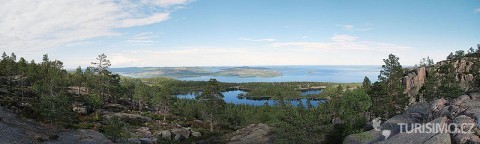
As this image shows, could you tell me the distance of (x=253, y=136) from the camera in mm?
65000

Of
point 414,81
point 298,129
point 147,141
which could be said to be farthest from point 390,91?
point 414,81

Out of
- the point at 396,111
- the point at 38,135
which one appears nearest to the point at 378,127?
the point at 396,111

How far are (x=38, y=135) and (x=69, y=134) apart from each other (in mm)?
8071

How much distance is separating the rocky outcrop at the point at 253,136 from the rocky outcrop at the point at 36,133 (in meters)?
25.7

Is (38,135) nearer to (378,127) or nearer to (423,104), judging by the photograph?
(378,127)

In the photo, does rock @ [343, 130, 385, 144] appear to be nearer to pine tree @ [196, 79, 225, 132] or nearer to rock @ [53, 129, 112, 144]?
pine tree @ [196, 79, 225, 132]

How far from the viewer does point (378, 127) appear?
41938 mm

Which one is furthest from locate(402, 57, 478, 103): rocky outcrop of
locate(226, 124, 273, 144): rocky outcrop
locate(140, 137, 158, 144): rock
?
locate(140, 137, 158, 144): rock

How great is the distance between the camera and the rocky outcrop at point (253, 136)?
61906mm

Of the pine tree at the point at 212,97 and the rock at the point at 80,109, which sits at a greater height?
the pine tree at the point at 212,97

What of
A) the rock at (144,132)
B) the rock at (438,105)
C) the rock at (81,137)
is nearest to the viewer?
the rock at (438,105)

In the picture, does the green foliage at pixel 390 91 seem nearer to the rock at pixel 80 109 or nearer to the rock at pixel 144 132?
the rock at pixel 144 132

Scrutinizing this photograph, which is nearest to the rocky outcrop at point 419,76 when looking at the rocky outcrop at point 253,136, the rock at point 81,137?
the rocky outcrop at point 253,136

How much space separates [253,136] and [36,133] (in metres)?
41.9
